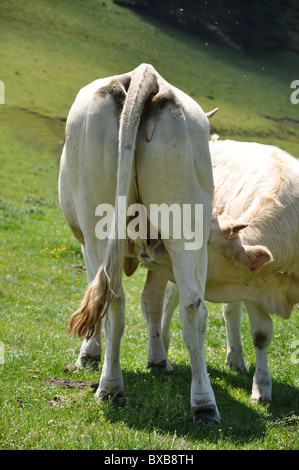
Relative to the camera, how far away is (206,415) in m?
5.30

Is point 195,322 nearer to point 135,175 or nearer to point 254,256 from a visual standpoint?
point 254,256

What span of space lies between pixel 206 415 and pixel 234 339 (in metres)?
2.32

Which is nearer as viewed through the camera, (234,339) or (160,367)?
(160,367)

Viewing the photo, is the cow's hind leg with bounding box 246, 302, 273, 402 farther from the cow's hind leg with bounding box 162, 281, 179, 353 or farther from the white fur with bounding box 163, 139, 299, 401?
the cow's hind leg with bounding box 162, 281, 179, 353

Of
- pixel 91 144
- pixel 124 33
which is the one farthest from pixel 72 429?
pixel 124 33

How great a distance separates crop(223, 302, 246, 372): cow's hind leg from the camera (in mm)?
7453

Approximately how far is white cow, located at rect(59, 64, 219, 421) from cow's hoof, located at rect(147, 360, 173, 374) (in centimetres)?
130

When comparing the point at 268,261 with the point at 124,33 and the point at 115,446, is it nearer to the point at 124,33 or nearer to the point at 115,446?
the point at 115,446

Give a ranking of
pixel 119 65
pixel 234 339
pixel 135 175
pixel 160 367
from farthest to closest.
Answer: pixel 119 65 < pixel 234 339 < pixel 160 367 < pixel 135 175

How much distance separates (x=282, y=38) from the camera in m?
58.2

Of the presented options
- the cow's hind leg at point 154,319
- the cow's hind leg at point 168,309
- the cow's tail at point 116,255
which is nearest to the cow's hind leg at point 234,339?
the cow's hind leg at point 168,309

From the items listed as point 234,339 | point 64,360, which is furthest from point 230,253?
point 64,360
